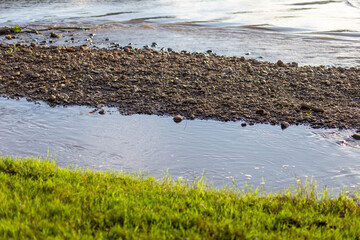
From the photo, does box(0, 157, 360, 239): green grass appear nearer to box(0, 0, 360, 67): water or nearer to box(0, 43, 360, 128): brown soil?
box(0, 43, 360, 128): brown soil

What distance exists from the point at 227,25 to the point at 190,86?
15.6 m

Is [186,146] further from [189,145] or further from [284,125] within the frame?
[284,125]

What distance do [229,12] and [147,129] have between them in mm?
25783

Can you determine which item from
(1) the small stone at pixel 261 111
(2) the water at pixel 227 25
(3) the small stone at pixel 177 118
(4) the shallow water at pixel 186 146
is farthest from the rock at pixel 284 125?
(2) the water at pixel 227 25

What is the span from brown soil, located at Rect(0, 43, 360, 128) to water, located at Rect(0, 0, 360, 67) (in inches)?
143

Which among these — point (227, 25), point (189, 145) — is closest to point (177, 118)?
point (189, 145)

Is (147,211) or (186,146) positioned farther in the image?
(186,146)

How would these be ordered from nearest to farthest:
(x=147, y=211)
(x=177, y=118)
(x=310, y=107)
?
(x=147, y=211)
(x=177, y=118)
(x=310, y=107)

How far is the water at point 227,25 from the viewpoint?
18.8 metres

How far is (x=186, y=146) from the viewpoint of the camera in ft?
28.5

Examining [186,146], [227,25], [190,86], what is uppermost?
[227,25]

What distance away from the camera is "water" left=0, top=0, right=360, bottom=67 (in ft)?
61.7

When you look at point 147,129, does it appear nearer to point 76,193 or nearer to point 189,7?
point 76,193

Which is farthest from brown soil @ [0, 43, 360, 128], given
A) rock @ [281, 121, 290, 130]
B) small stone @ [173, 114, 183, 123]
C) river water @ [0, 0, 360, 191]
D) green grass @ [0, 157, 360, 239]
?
green grass @ [0, 157, 360, 239]
